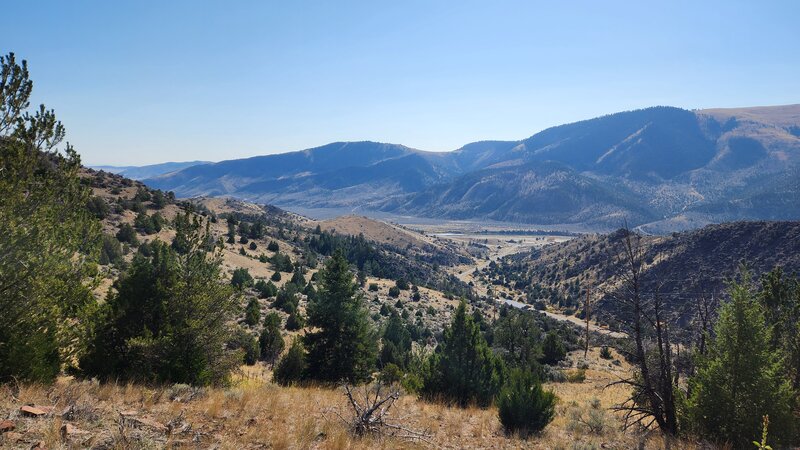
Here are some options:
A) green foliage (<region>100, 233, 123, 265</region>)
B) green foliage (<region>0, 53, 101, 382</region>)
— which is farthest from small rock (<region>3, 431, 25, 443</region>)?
green foliage (<region>100, 233, 123, 265</region>)

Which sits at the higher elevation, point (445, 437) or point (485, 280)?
point (445, 437)

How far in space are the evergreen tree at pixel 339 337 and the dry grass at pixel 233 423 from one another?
6080 mm

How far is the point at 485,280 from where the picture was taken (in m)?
114

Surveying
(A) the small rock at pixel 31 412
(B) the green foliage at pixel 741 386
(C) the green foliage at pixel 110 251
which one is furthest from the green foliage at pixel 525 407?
(C) the green foliage at pixel 110 251

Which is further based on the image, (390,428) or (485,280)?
(485,280)

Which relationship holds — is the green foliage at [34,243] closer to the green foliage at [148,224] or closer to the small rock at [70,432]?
the small rock at [70,432]

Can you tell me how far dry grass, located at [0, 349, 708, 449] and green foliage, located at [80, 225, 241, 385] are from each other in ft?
5.45

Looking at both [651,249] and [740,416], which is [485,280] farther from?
[740,416]

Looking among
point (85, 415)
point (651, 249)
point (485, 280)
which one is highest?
point (85, 415)

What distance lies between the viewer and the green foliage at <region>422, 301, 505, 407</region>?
15.8 metres

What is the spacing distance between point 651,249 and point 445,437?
94.7 meters

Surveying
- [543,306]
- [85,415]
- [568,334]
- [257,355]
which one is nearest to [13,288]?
[85,415]

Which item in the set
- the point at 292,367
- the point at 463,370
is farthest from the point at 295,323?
the point at 463,370

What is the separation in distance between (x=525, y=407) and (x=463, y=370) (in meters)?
4.66
